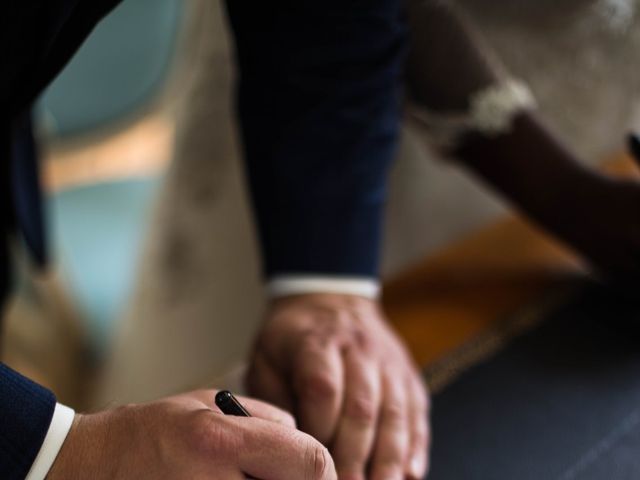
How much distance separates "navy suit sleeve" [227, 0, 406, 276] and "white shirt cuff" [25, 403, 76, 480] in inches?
7.9

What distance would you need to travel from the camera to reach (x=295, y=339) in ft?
1.51

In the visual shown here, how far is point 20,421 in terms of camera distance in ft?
1.07

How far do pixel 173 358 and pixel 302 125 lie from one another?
1.22ft

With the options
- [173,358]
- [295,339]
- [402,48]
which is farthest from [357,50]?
[173,358]

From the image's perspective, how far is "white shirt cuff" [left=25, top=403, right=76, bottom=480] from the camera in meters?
0.33

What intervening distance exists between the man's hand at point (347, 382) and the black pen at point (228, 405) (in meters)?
0.09

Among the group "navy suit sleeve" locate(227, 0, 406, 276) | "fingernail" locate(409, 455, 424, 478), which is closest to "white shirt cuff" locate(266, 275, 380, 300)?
"navy suit sleeve" locate(227, 0, 406, 276)

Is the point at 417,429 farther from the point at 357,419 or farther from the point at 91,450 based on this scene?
the point at 91,450

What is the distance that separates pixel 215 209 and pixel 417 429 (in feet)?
1.12

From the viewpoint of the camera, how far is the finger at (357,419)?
0.41m

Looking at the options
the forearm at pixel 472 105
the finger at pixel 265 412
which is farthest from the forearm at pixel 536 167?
the finger at pixel 265 412

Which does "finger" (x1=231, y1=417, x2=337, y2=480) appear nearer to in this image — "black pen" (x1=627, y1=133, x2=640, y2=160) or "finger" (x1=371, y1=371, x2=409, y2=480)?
→ "finger" (x1=371, y1=371, x2=409, y2=480)

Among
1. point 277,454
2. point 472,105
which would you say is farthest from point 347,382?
point 472,105

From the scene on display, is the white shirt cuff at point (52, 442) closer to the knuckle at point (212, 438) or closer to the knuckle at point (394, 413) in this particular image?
the knuckle at point (212, 438)
